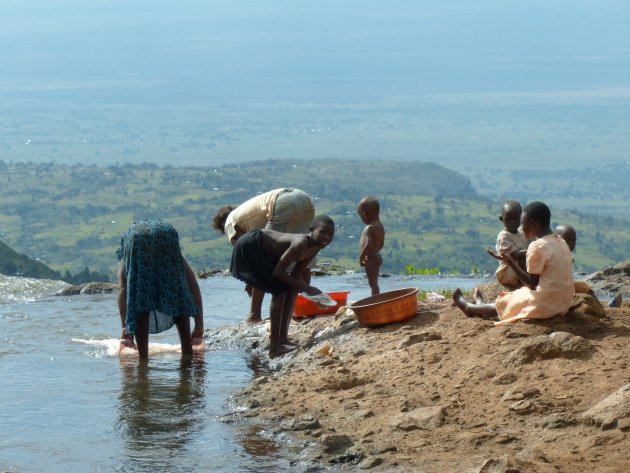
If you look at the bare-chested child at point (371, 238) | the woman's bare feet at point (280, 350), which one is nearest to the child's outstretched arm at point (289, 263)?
the woman's bare feet at point (280, 350)

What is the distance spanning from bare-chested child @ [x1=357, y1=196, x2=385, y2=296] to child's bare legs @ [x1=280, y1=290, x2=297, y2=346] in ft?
4.64

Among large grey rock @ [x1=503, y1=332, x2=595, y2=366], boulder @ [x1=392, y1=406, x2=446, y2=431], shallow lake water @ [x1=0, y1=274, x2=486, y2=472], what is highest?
large grey rock @ [x1=503, y1=332, x2=595, y2=366]

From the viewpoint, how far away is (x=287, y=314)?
423 inches

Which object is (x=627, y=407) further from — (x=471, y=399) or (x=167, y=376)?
(x=167, y=376)

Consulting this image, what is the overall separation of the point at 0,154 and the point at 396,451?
18993cm

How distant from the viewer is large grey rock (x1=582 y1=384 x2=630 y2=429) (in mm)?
7297

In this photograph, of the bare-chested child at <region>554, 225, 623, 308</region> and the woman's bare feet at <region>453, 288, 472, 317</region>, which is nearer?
the woman's bare feet at <region>453, 288, 472, 317</region>

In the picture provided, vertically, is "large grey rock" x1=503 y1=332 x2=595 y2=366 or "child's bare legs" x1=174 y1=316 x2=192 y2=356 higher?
"large grey rock" x1=503 y1=332 x2=595 y2=366

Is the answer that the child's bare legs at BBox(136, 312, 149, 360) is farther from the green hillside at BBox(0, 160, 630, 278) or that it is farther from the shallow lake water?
the green hillside at BBox(0, 160, 630, 278)

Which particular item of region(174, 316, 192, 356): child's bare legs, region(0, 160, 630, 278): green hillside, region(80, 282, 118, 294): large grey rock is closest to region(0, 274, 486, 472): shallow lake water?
region(174, 316, 192, 356): child's bare legs

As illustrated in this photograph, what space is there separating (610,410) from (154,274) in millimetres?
4228

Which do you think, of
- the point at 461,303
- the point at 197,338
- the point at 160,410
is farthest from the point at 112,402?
the point at 461,303

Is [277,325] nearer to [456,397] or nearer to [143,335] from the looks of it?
[143,335]

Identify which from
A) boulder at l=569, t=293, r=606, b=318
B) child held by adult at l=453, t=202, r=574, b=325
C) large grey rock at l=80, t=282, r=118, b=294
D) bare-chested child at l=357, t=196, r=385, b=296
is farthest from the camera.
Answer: large grey rock at l=80, t=282, r=118, b=294
